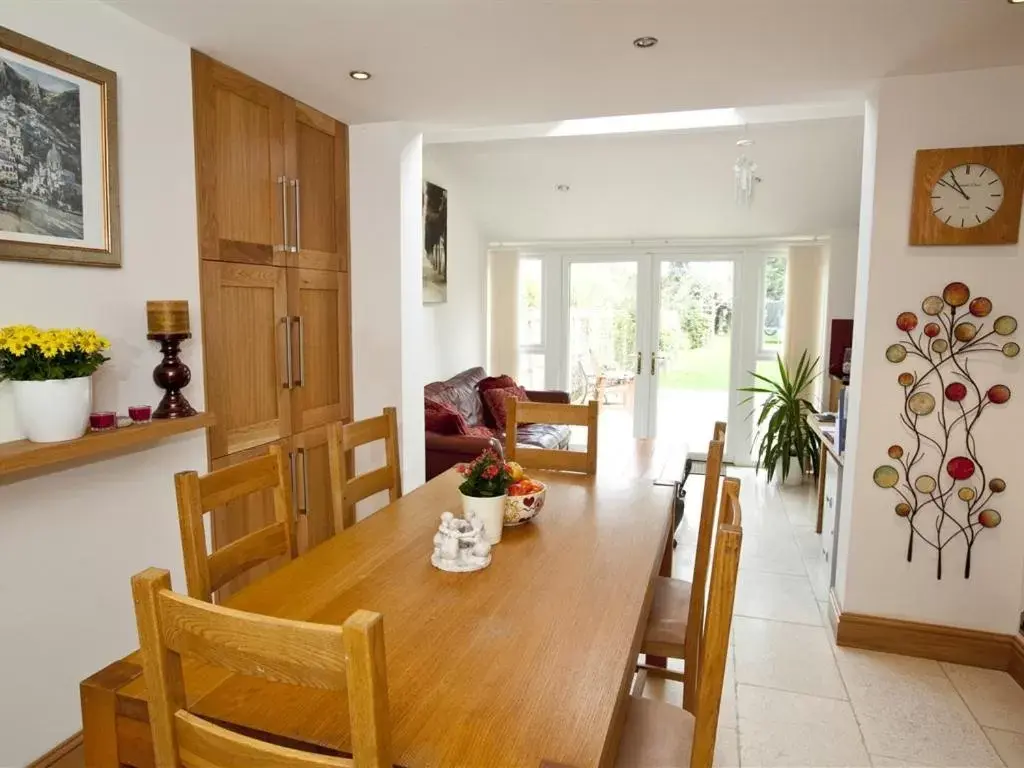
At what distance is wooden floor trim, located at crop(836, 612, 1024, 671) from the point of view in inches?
102

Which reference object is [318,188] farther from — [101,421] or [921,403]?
[921,403]

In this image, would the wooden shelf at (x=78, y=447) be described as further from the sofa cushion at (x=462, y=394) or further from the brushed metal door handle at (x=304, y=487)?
the sofa cushion at (x=462, y=394)

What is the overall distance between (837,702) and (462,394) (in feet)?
10.3

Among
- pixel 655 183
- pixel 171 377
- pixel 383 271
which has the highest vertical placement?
pixel 655 183

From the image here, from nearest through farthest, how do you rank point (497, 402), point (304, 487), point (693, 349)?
point (304, 487) < point (497, 402) < point (693, 349)

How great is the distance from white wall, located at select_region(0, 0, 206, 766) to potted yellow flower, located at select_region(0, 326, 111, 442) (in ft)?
0.39

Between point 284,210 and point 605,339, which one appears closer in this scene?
point 284,210

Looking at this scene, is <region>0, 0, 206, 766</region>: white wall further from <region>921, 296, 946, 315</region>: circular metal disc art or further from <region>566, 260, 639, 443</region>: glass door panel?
<region>566, 260, 639, 443</region>: glass door panel

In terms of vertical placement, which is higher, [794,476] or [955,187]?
[955,187]

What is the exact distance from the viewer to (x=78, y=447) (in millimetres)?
1729

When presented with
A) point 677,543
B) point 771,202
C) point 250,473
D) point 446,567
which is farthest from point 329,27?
point 771,202

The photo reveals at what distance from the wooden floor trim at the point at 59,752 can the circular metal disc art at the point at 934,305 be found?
3.25 m

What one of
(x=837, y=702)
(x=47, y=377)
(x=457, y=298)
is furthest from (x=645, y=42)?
(x=457, y=298)

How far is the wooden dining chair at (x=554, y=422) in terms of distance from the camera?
8.38 ft
